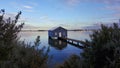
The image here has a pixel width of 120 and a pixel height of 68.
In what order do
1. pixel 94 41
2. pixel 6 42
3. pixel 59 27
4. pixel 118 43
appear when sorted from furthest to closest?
1. pixel 59 27
2. pixel 94 41
3. pixel 118 43
4. pixel 6 42

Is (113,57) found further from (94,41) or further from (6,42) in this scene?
(6,42)

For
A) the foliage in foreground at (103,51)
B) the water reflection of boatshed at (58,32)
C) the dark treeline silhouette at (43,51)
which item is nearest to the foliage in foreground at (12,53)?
the dark treeline silhouette at (43,51)

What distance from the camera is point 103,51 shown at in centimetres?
593

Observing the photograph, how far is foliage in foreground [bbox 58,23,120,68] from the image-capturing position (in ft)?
18.3

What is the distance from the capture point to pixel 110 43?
19.0 ft

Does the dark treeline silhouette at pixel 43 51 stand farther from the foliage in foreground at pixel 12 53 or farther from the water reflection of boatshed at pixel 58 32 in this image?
the water reflection of boatshed at pixel 58 32

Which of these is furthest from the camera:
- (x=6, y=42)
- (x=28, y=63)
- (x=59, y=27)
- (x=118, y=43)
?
(x=59, y=27)

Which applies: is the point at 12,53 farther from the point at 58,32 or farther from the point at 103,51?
the point at 58,32

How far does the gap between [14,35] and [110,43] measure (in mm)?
2605

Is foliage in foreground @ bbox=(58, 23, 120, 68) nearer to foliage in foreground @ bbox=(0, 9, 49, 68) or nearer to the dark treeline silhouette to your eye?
the dark treeline silhouette

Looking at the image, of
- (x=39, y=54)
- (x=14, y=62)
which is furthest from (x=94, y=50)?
(x=14, y=62)

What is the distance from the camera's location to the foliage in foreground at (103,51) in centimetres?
558

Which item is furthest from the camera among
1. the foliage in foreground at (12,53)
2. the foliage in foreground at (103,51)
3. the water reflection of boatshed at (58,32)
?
the water reflection of boatshed at (58,32)

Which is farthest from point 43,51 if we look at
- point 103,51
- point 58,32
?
point 58,32
